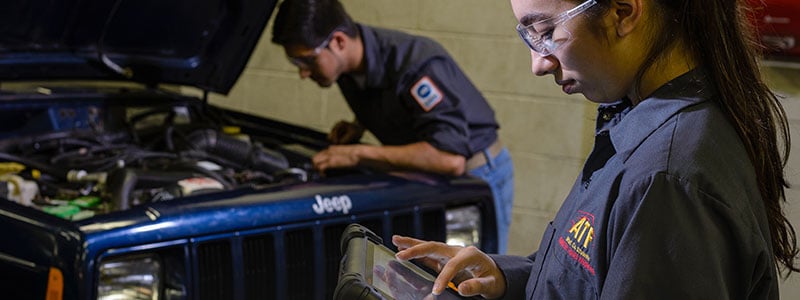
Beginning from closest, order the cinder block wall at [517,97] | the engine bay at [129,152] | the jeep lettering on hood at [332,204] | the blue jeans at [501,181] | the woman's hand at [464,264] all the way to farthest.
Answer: the woman's hand at [464,264], the jeep lettering on hood at [332,204], the engine bay at [129,152], the blue jeans at [501,181], the cinder block wall at [517,97]

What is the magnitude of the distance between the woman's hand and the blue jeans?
165cm

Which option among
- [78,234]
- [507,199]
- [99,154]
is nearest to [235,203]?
[78,234]

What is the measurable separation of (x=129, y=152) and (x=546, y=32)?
2126 millimetres

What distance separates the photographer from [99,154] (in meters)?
3.21

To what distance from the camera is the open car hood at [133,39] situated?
3.04 meters

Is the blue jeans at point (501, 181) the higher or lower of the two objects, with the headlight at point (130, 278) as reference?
higher

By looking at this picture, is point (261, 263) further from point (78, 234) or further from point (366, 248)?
point (366, 248)

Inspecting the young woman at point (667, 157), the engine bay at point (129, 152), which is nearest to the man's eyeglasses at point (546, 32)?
the young woman at point (667, 157)

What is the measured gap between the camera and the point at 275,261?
2516mm

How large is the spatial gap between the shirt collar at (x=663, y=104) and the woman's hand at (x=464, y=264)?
1.14 ft

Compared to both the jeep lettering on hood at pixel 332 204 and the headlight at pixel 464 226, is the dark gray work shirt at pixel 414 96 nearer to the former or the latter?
the headlight at pixel 464 226

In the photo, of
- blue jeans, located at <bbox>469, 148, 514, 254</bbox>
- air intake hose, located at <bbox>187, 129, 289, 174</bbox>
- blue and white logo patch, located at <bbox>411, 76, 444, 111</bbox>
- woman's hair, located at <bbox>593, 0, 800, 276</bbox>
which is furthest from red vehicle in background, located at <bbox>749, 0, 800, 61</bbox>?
woman's hair, located at <bbox>593, 0, 800, 276</bbox>

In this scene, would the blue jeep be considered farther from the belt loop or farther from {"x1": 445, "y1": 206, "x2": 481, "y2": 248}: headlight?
the belt loop

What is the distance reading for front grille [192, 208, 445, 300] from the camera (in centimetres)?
243
